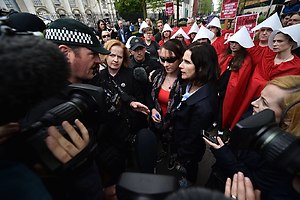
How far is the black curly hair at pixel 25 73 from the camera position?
0.39 meters

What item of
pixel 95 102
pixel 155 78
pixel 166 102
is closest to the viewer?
pixel 95 102

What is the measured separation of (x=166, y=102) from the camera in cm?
242

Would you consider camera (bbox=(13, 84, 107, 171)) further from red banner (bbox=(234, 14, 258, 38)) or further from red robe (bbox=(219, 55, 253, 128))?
red banner (bbox=(234, 14, 258, 38))

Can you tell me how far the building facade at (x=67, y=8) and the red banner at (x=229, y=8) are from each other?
31327 millimetres

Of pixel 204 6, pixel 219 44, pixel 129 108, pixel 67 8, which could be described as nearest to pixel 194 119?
pixel 129 108

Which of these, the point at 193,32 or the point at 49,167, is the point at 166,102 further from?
the point at 193,32

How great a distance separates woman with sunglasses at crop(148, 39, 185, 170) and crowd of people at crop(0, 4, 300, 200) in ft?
0.05

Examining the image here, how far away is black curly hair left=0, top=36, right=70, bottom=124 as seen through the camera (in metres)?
0.39

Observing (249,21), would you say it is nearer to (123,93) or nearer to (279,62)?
(279,62)

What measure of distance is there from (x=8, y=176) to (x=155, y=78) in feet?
7.54

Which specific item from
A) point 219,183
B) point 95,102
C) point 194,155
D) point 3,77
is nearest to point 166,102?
point 194,155

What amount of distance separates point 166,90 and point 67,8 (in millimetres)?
45869

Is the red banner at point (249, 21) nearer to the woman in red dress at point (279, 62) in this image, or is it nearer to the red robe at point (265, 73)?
the woman in red dress at point (279, 62)

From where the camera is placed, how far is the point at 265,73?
2.83 metres
